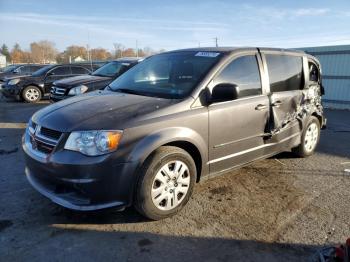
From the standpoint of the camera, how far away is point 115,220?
3.58m

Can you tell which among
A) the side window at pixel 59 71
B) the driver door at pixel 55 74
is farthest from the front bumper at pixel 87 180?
the side window at pixel 59 71

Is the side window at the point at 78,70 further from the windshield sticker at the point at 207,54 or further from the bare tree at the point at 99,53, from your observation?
the bare tree at the point at 99,53

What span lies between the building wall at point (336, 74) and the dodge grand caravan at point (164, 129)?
29.3 ft

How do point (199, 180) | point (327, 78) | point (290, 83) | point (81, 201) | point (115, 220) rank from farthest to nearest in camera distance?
point (327, 78), point (290, 83), point (199, 180), point (115, 220), point (81, 201)

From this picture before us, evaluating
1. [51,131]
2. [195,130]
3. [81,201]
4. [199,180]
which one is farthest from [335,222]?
[51,131]

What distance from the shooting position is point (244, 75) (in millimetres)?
4383

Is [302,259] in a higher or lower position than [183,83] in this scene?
lower

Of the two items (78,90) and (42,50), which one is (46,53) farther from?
(78,90)

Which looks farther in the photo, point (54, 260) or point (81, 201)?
point (81, 201)

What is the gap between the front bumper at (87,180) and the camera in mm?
3105

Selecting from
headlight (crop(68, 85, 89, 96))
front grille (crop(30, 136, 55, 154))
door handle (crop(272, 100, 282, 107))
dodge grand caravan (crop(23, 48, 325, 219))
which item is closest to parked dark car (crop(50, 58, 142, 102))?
headlight (crop(68, 85, 89, 96))

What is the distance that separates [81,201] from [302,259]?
6.76 feet

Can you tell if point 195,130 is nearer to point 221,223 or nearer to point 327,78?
point 221,223

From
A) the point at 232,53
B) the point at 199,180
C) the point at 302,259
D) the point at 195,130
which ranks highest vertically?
the point at 232,53
